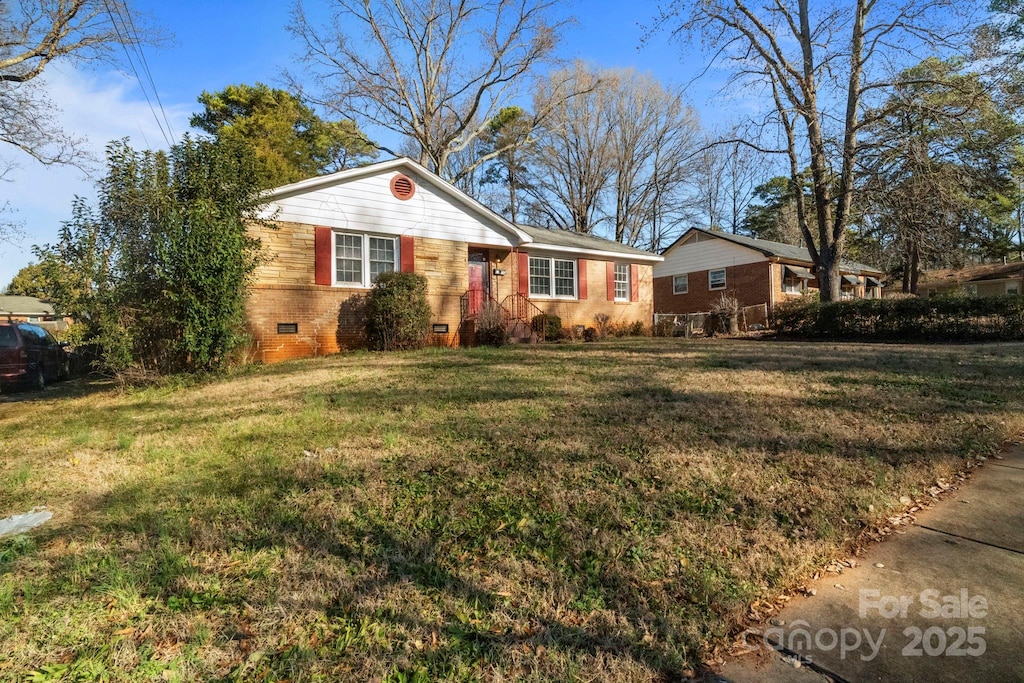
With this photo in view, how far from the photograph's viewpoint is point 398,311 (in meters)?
11.4

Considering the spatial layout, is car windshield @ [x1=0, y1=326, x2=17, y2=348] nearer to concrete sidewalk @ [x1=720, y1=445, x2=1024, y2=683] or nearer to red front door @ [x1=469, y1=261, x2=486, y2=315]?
red front door @ [x1=469, y1=261, x2=486, y2=315]

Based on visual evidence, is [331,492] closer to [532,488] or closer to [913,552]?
[532,488]

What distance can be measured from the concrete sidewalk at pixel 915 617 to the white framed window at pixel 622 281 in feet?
50.5

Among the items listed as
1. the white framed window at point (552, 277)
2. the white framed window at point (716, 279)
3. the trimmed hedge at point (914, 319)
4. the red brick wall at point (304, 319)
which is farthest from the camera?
the white framed window at point (716, 279)

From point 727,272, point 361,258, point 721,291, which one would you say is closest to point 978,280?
point 727,272

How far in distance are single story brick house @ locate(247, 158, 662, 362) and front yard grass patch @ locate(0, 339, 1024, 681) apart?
548 centimetres

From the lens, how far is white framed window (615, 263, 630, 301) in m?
17.9

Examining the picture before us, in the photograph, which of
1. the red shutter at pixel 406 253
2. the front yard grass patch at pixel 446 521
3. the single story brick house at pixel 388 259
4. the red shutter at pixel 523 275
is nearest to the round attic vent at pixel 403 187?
the single story brick house at pixel 388 259

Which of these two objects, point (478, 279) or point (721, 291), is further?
point (721, 291)

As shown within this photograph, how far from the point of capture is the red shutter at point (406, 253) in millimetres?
12508

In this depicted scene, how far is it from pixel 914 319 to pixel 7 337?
21.0 meters

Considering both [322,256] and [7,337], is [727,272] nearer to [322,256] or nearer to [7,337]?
[322,256]

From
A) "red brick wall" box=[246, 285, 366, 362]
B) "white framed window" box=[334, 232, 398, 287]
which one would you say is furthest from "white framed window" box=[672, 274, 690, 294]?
"red brick wall" box=[246, 285, 366, 362]

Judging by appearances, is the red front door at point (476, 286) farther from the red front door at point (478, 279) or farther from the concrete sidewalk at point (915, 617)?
the concrete sidewalk at point (915, 617)
